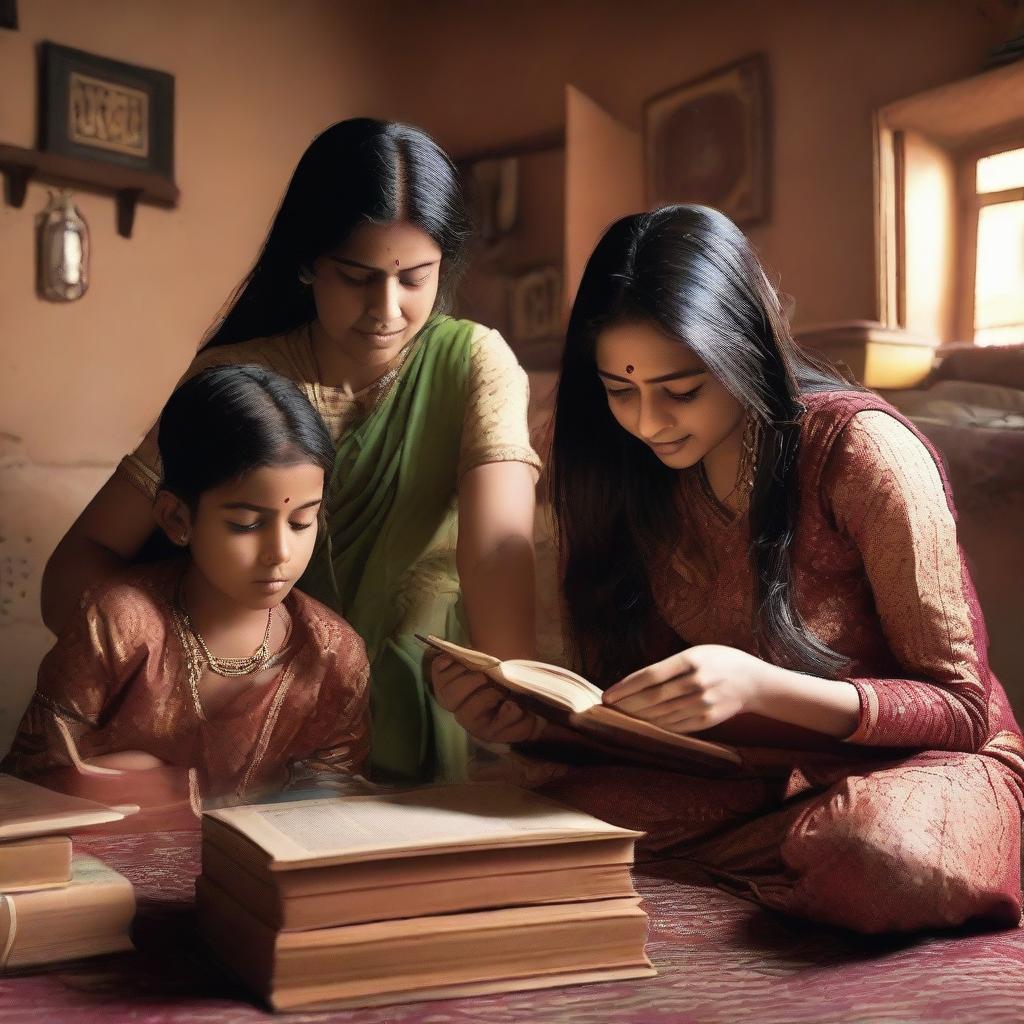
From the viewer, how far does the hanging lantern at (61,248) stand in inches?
126

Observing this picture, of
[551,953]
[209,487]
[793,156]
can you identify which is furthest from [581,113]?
[551,953]

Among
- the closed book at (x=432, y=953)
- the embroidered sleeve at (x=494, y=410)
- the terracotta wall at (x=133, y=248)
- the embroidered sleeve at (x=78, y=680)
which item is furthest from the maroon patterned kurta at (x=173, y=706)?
the terracotta wall at (x=133, y=248)

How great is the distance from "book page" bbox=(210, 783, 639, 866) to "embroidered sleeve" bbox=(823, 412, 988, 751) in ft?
1.53

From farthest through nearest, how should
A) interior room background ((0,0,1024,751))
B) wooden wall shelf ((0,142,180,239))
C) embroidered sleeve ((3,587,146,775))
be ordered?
wooden wall shelf ((0,142,180,239)), interior room background ((0,0,1024,751)), embroidered sleeve ((3,587,146,775))

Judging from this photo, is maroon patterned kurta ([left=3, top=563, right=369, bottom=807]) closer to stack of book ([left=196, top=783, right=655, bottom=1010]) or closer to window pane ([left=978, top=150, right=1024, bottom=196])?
stack of book ([left=196, top=783, right=655, bottom=1010])

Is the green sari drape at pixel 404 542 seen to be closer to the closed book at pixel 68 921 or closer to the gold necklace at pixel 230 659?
the gold necklace at pixel 230 659

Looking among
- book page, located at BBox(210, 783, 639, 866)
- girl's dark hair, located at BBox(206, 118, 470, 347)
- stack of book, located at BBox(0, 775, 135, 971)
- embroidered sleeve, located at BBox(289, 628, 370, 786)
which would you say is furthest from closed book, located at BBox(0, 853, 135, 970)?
girl's dark hair, located at BBox(206, 118, 470, 347)

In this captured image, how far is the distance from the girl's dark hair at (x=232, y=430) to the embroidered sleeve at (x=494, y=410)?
0.91 ft

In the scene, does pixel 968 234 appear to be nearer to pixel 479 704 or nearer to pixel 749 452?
pixel 749 452

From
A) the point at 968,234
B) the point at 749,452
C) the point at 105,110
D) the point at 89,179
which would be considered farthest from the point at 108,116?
the point at 749,452

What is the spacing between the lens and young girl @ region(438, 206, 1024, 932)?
59.0 inches

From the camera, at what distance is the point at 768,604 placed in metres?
1.79

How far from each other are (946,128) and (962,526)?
842mm

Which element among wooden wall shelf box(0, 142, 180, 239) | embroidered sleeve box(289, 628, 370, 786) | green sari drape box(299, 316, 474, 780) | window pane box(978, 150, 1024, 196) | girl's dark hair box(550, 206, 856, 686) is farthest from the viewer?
wooden wall shelf box(0, 142, 180, 239)
